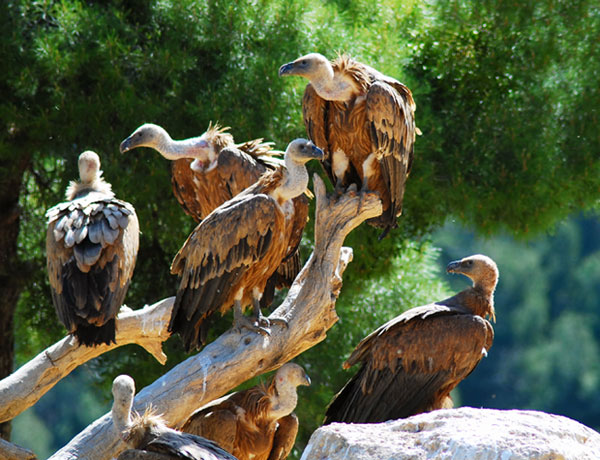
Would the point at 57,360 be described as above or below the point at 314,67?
below

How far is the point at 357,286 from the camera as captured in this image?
24.1ft

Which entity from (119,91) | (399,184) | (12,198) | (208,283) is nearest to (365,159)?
(399,184)

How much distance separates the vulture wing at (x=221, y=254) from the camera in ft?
14.2

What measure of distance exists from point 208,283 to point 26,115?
3043mm

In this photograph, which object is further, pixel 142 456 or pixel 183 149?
pixel 183 149

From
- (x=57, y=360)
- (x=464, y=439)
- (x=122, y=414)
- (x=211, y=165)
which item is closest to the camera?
(x=464, y=439)

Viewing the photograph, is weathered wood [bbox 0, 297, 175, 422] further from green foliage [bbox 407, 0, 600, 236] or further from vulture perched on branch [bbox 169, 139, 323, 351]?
green foliage [bbox 407, 0, 600, 236]

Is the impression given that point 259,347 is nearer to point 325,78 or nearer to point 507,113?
point 325,78

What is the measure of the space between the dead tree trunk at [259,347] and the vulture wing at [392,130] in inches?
5.2

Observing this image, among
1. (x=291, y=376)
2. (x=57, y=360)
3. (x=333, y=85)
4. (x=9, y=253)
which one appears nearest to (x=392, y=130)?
(x=333, y=85)

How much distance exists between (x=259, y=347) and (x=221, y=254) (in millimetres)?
492

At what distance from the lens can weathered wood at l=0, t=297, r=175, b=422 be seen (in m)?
4.93

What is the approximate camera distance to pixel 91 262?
4.64 m

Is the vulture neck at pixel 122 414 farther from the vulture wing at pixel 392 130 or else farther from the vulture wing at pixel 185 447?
the vulture wing at pixel 392 130
